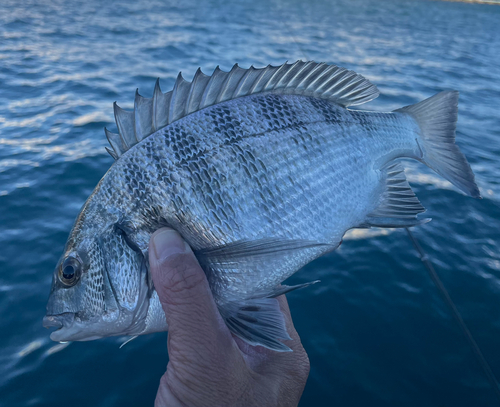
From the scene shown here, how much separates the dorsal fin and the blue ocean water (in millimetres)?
2161

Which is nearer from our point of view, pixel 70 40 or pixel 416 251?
pixel 416 251

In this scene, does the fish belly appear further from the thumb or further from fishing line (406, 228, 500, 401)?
fishing line (406, 228, 500, 401)

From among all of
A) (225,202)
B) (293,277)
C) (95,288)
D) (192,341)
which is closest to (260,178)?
(225,202)

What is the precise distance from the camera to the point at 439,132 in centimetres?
261

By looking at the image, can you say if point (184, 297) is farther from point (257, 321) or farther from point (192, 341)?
point (257, 321)

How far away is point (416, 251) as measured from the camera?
4609 mm

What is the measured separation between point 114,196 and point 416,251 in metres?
3.90

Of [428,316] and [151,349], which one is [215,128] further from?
[428,316]

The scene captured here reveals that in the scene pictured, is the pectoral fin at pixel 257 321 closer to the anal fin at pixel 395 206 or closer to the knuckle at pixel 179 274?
the knuckle at pixel 179 274

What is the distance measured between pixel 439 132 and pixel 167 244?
80.4 inches

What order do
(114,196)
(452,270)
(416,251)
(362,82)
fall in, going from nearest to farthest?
(114,196) → (362,82) → (452,270) → (416,251)

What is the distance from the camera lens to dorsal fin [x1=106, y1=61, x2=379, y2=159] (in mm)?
2133

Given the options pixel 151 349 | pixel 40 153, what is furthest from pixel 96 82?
pixel 151 349

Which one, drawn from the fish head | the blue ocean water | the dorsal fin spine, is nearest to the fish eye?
the fish head
